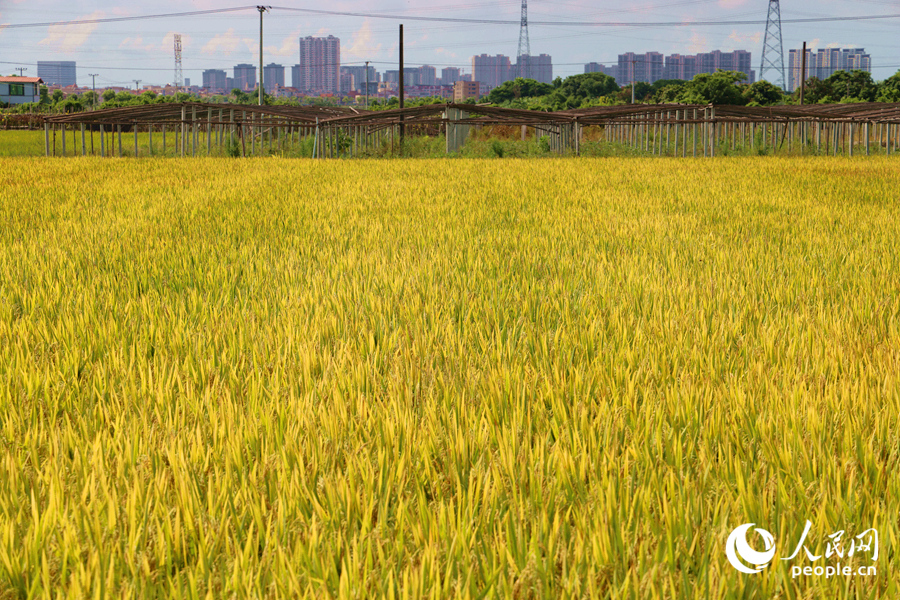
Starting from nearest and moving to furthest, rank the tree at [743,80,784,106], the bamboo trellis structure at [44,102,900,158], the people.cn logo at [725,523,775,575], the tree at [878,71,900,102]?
the people.cn logo at [725,523,775,575]
the bamboo trellis structure at [44,102,900,158]
the tree at [878,71,900,102]
the tree at [743,80,784,106]

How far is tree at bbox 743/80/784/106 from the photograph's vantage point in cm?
5584

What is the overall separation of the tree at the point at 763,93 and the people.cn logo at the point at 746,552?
195 feet

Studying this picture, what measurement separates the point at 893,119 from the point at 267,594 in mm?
27794

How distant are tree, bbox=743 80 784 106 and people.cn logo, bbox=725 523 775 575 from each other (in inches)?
2337

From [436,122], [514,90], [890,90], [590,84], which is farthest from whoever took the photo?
[590,84]

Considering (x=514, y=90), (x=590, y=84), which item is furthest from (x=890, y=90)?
(x=590, y=84)

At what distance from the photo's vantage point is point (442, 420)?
2.06 m

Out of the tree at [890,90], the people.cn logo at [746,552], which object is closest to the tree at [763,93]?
the tree at [890,90]

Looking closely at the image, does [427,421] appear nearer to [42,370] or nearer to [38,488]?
[38,488]

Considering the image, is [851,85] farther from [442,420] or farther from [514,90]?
[442,420]

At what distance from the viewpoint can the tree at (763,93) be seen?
55844mm

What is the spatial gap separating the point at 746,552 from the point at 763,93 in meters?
62.5

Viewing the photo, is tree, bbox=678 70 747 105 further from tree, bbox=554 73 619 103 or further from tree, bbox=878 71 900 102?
tree, bbox=554 73 619 103

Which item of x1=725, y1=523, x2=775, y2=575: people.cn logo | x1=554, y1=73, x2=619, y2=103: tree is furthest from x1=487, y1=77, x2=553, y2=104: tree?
x1=725, y1=523, x2=775, y2=575: people.cn logo
